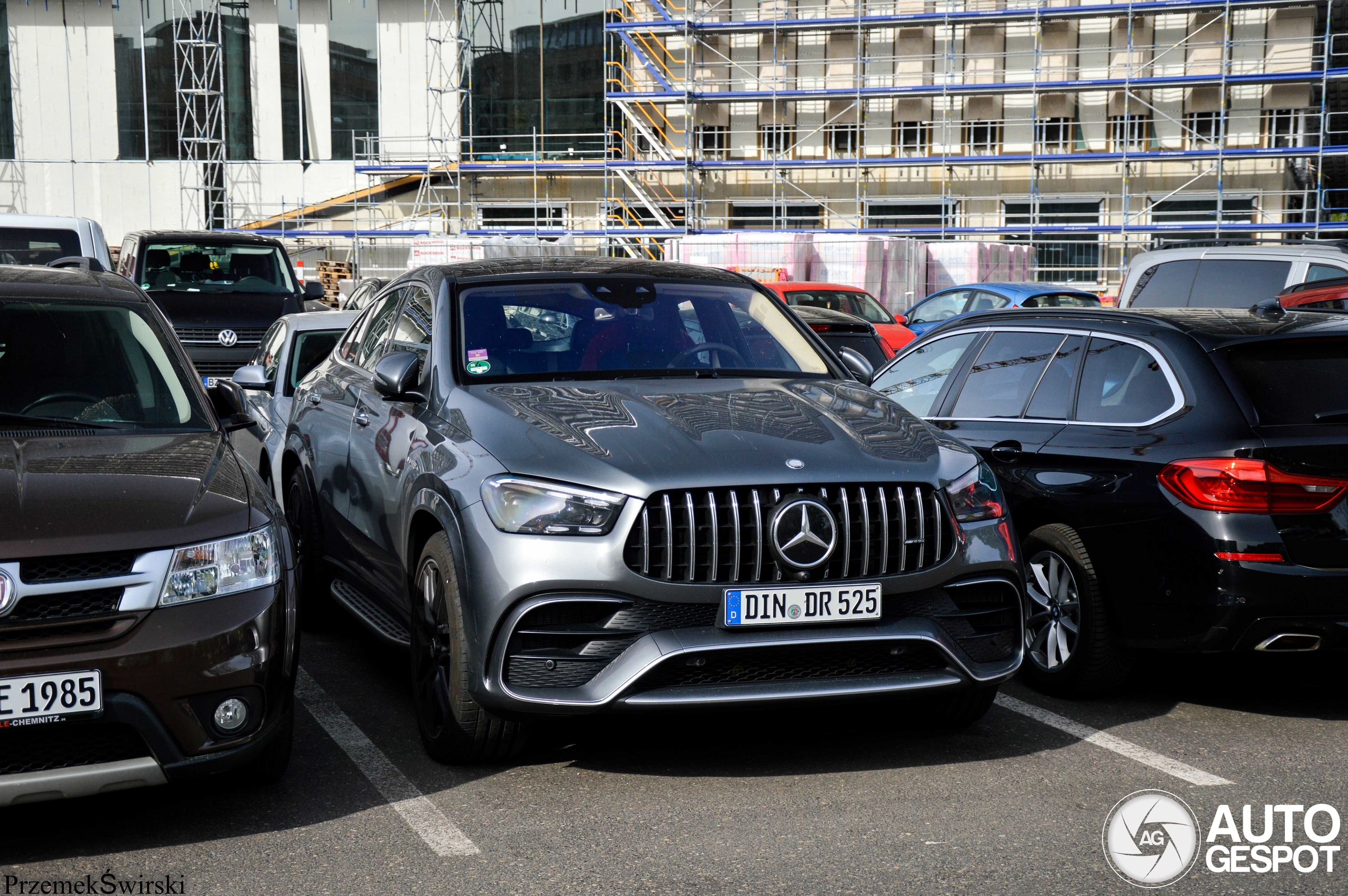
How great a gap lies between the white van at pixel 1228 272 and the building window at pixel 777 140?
951 inches

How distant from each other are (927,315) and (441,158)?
22386 mm

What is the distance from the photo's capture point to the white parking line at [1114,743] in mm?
4586

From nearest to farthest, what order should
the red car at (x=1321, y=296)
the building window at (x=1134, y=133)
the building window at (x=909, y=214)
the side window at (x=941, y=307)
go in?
the red car at (x=1321, y=296), the side window at (x=941, y=307), the building window at (x=1134, y=133), the building window at (x=909, y=214)

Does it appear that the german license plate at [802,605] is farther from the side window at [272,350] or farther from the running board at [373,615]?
the side window at [272,350]

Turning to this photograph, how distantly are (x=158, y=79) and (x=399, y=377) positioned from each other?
41.1 m

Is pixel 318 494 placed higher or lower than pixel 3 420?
lower

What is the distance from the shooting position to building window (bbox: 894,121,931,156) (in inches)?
1330

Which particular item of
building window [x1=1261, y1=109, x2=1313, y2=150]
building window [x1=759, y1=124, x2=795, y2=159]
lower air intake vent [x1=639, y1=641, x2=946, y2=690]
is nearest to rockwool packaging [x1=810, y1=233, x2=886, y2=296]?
building window [x1=759, y1=124, x2=795, y2=159]

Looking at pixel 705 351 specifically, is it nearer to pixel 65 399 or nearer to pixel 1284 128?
pixel 65 399

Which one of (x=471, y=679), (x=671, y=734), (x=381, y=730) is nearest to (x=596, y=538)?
(x=471, y=679)

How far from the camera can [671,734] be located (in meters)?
4.99

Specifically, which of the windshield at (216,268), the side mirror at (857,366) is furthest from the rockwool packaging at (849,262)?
the side mirror at (857,366)

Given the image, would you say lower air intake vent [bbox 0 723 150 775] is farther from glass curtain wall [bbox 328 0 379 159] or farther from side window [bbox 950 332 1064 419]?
glass curtain wall [bbox 328 0 379 159]

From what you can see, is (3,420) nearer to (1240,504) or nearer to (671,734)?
(671,734)
